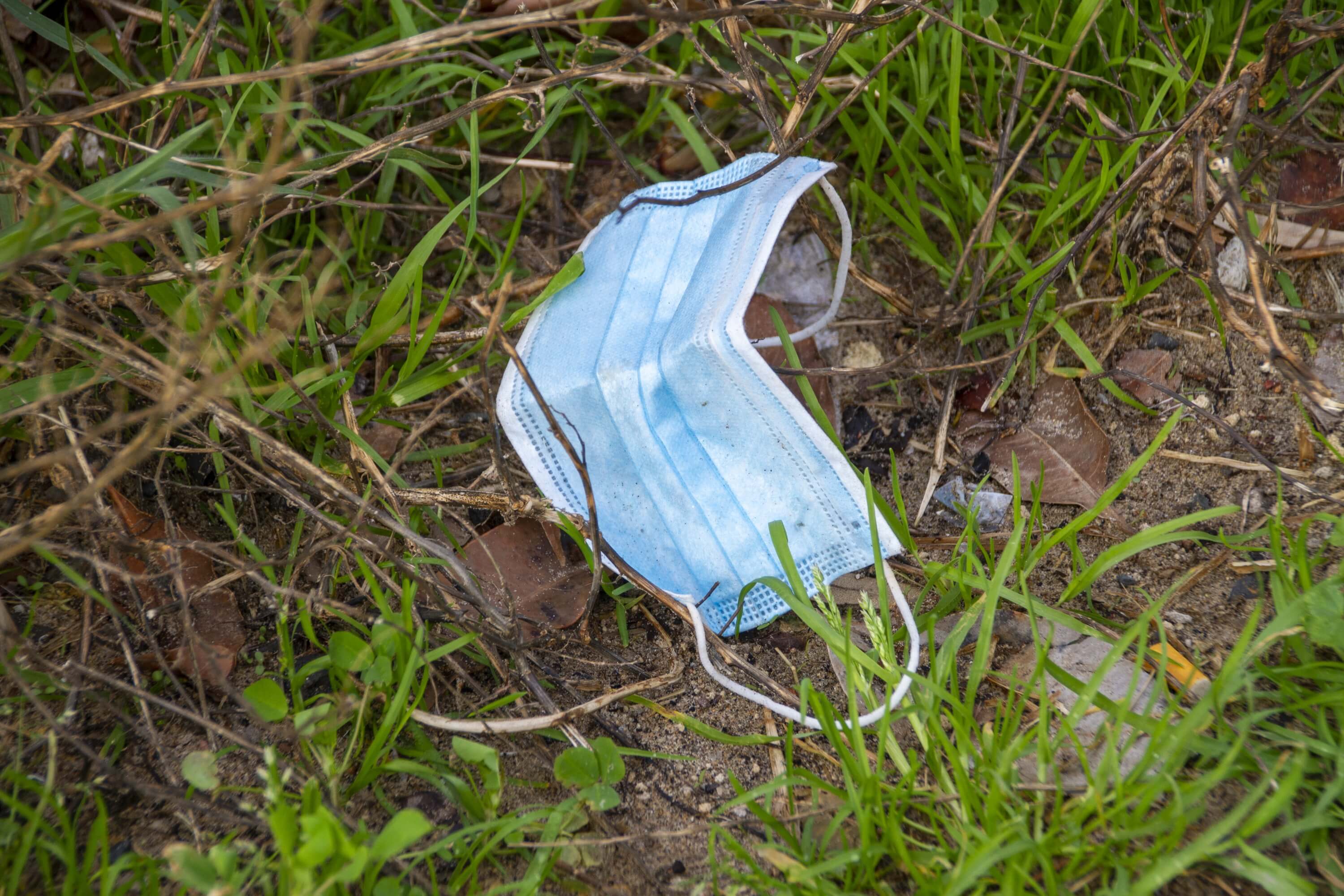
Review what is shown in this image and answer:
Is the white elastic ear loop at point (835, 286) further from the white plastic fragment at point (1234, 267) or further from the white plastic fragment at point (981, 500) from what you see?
the white plastic fragment at point (1234, 267)

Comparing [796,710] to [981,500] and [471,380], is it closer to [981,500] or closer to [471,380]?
[981,500]

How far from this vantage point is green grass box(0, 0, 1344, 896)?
1.10m

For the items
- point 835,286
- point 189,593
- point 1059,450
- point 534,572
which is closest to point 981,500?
point 1059,450

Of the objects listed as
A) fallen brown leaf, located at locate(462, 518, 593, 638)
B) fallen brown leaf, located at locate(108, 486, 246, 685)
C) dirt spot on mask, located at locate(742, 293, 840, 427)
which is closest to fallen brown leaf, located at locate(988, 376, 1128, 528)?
dirt spot on mask, located at locate(742, 293, 840, 427)

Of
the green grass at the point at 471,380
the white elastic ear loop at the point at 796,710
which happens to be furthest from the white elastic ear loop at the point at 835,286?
the white elastic ear loop at the point at 796,710

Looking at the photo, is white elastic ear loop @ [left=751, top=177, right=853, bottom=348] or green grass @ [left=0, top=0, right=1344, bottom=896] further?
white elastic ear loop @ [left=751, top=177, right=853, bottom=348]

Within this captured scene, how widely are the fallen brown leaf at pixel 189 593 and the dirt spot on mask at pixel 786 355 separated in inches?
45.0

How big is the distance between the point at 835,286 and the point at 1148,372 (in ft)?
2.13

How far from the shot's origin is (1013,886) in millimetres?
1025

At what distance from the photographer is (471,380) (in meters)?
1.79

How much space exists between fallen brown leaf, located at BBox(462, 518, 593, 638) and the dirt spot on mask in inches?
23.2

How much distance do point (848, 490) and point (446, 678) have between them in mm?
785

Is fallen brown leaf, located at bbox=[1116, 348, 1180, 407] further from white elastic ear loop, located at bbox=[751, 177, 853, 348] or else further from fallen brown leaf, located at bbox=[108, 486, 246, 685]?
fallen brown leaf, located at bbox=[108, 486, 246, 685]

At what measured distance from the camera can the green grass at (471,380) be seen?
3.60 ft
